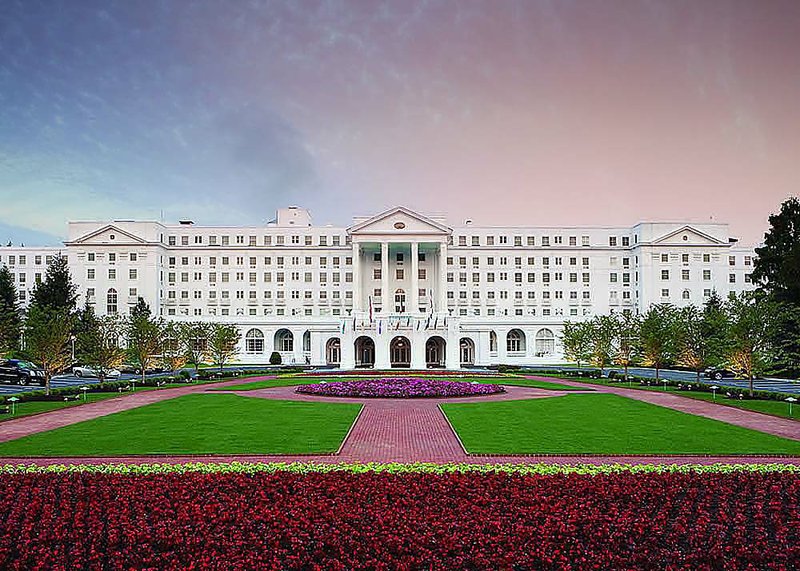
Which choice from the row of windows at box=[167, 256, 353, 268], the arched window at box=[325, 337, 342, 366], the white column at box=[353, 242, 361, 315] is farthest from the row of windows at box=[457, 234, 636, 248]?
the arched window at box=[325, 337, 342, 366]

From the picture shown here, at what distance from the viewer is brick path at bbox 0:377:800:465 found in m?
20.9

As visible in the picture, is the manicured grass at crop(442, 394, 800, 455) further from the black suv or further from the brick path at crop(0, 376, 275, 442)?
the black suv

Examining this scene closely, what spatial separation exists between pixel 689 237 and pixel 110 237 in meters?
93.6

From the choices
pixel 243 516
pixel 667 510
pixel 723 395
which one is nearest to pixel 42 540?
pixel 243 516

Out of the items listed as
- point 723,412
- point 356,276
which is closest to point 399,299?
point 356,276

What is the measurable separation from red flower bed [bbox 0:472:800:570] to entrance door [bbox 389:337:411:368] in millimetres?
70990

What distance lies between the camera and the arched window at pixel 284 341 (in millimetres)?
99269

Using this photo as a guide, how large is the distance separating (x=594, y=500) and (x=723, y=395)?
117ft

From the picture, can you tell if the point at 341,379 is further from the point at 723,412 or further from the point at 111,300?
the point at 111,300

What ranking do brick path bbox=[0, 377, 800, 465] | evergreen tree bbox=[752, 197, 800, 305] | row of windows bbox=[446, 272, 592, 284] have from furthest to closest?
row of windows bbox=[446, 272, 592, 284]
evergreen tree bbox=[752, 197, 800, 305]
brick path bbox=[0, 377, 800, 465]

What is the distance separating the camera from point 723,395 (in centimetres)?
4428

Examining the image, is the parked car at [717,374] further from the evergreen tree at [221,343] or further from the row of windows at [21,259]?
the row of windows at [21,259]

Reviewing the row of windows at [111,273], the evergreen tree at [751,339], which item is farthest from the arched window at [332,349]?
the evergreen tree at [751,339]

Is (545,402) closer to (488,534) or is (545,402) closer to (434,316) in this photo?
(488,534)
